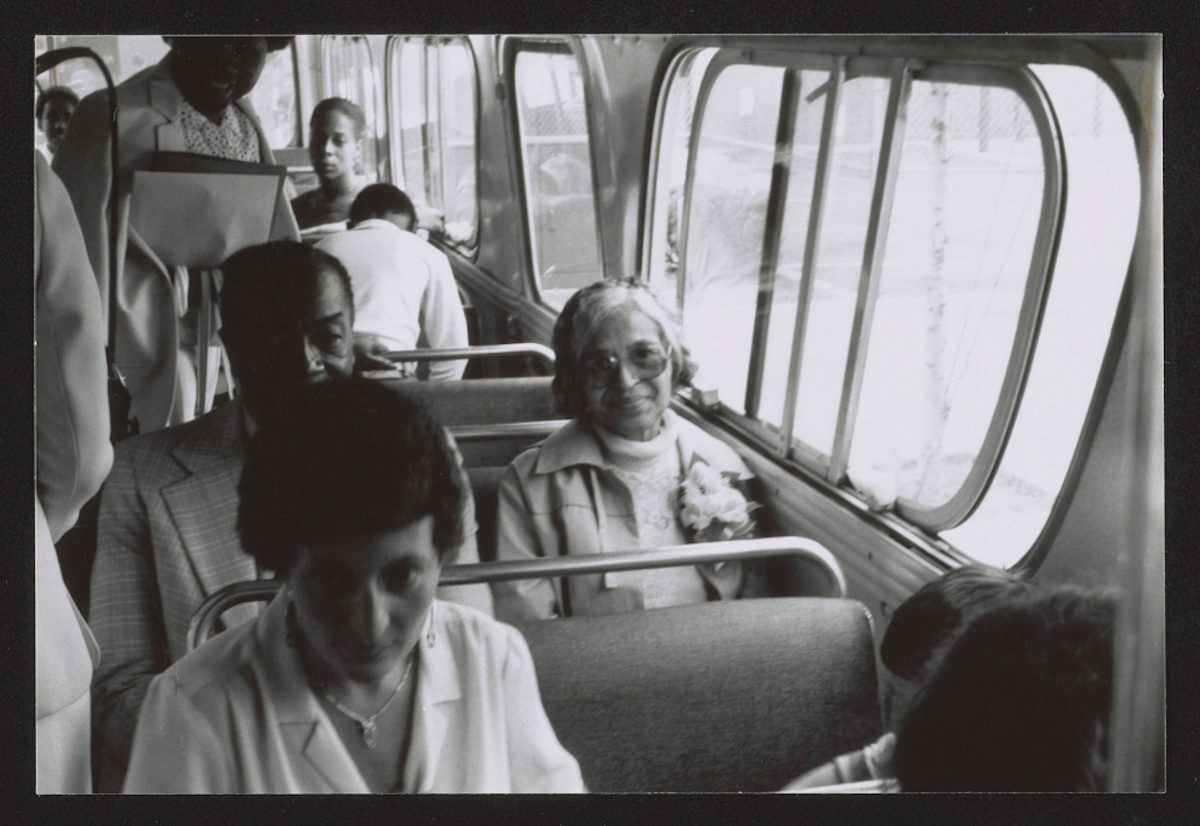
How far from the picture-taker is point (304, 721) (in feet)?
5.22

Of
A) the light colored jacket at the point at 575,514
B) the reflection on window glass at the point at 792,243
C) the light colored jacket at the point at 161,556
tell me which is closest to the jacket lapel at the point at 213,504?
the light colored jacket at the point at 161,556

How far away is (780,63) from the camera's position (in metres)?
1.78

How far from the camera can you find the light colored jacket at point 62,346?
1.75 metres

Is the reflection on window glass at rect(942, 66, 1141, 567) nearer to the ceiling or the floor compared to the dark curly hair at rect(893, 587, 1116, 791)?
nearer to the ceiling

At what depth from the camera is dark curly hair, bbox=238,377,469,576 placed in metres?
1.60

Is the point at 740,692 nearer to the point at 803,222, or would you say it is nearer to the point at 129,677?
the point at 803,222

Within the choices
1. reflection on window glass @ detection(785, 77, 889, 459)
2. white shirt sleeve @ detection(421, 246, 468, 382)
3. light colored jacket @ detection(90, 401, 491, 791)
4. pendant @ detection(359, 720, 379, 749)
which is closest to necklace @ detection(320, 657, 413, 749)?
pendant @ detection(359, 720, 379, 749)

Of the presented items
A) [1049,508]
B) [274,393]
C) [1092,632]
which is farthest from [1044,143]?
[274,393]

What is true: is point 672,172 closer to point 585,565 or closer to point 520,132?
point 520,132

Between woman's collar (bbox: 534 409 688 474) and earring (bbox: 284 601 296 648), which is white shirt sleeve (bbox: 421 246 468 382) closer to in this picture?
woman's collar (bbox: 534 409 688 474)

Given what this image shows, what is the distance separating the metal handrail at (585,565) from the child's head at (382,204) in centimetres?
48
